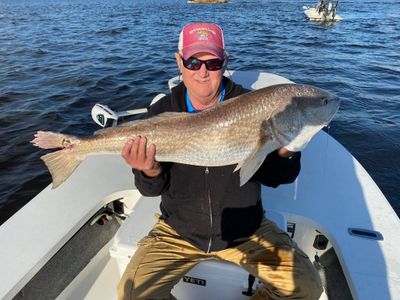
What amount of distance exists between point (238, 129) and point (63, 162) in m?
1.50

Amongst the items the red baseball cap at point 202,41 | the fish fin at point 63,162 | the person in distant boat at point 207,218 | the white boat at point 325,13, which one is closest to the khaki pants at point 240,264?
the person in distant boat at point 207,218

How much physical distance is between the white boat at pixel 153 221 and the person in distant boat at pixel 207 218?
156mm

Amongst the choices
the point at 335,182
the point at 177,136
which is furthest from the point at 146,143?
the point at 335,182

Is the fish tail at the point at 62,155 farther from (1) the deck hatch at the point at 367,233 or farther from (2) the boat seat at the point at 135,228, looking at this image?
(1) the deck hatch at the point at 367,233

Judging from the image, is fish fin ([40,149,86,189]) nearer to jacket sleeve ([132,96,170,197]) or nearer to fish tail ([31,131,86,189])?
fish tail ([31,131,86,189])

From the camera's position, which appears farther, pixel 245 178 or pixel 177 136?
pixel 177 136

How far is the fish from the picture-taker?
8.69 ft

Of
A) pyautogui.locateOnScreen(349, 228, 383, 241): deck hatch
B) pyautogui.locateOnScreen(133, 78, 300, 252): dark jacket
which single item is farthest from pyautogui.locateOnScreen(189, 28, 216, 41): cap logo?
pyautogui.locateOnScreen(349, 228, 383, 241): deck hatch

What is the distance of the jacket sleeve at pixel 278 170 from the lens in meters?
2.85

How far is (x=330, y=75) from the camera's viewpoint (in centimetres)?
1387

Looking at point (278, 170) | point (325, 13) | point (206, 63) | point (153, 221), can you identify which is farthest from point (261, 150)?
point (325, 13)

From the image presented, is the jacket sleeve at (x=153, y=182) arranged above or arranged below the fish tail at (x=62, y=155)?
below

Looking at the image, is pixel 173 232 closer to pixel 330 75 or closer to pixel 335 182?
pixel 335 182

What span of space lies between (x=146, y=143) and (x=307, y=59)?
15092 millimetres
